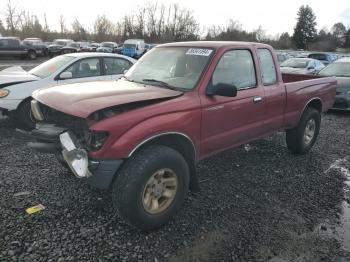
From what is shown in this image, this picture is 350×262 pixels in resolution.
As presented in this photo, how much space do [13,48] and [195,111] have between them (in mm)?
26840

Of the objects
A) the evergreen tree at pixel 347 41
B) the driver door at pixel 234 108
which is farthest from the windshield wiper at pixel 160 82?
the evergreen tree at pixel 347 41

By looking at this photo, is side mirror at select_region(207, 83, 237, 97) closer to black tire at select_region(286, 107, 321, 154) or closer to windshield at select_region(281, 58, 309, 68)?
black tire at select_region(286, 107, 321, 154)

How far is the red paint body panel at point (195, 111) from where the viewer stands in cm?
321

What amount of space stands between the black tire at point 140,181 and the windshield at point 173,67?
95cm

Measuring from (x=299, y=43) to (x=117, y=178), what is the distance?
237ft

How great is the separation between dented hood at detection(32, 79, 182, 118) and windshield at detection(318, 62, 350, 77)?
9.05 metres

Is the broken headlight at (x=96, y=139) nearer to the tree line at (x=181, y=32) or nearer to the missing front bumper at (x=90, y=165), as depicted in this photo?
the missing front bumper at (x=90, y=165)

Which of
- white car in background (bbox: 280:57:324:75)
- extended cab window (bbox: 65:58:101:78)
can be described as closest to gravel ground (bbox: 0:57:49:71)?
extended cab window (bbox: 65:58:101:78)

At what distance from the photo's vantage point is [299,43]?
6844 centimetres

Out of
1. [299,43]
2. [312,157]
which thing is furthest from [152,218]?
[299,43]

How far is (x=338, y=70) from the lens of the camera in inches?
446

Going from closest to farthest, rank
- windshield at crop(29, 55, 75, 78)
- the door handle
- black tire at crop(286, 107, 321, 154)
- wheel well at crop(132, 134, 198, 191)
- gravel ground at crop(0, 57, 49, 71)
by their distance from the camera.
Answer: wheel well at crop(132, 134, 198, 191) < the door handle < black tire at crop(286, 107, 321, 154) < windshield at crop(29, 55, 75, 78) < gravel ground at crop(0, 57, 49, 71)

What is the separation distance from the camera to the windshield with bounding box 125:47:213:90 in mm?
4117

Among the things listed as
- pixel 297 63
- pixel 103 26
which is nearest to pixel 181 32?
pixel 103 26
